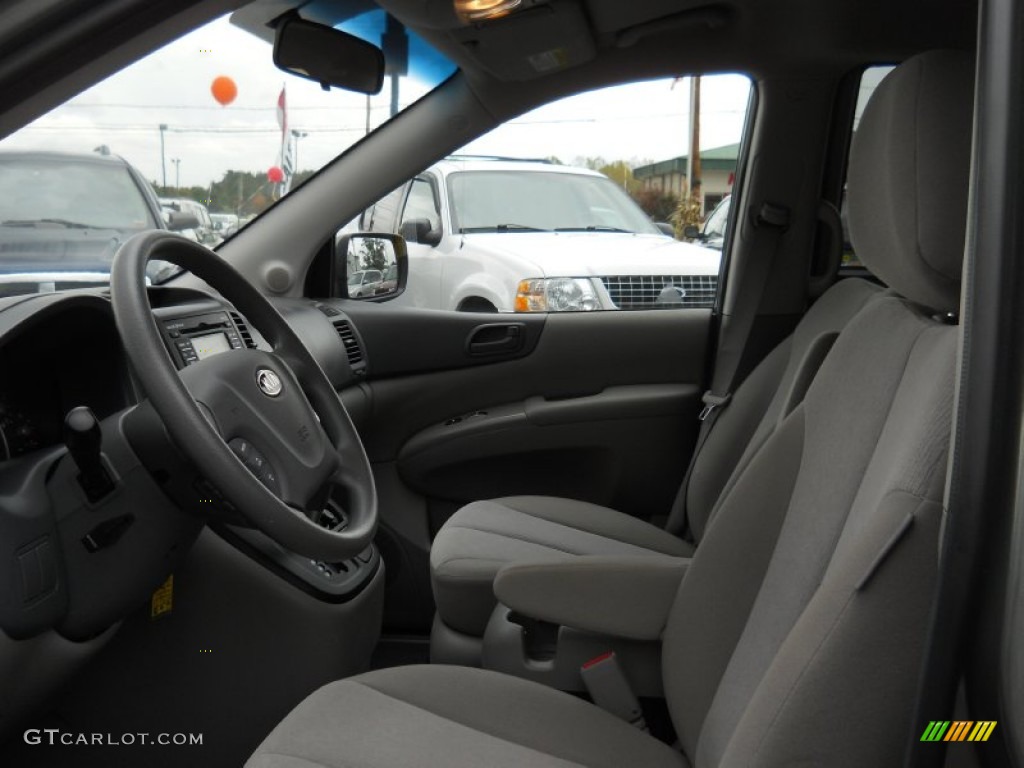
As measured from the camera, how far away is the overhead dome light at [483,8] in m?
1.81

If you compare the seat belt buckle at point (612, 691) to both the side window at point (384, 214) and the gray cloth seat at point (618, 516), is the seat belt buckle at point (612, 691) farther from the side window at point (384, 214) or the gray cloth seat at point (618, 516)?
the side window at point (384, 214)

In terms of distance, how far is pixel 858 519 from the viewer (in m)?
1.12

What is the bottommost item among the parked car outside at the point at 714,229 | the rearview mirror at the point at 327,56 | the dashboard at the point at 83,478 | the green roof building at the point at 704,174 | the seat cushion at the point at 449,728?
the seat cushion at the point at 449,728

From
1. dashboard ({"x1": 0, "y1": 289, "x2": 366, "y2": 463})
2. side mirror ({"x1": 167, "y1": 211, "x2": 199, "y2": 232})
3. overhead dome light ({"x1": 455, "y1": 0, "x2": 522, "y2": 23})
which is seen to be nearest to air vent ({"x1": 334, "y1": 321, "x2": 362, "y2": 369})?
side mirror ({"x1": 167, "y1": 211, "x2": 199, "y2": 232})

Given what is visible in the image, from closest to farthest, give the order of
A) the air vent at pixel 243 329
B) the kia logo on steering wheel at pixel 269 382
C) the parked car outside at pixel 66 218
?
the kia logo on steering wheel at pixel 269 382 → the parked car outside at pixel 66 218 → the air vent at pixel 243 329

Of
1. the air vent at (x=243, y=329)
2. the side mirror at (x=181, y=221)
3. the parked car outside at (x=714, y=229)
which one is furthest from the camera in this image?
the parked car outside at (x=714, y=229)

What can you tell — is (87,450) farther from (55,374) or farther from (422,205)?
(422,205)

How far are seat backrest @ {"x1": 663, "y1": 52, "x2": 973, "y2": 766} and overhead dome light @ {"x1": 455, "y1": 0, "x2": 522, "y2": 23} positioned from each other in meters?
0.76

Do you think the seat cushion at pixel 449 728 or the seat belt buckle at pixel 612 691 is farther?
the seat belt buckle at pixel 612 691

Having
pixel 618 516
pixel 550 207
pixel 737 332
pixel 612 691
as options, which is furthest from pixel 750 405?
pixel 612 691

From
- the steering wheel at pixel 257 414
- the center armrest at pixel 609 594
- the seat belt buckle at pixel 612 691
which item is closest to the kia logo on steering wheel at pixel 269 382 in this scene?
the steering wheel at pixel 257 414

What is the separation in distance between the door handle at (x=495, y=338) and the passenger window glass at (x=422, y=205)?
31 centimetres

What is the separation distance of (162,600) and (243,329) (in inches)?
20.1

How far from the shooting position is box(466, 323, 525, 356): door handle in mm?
2711
